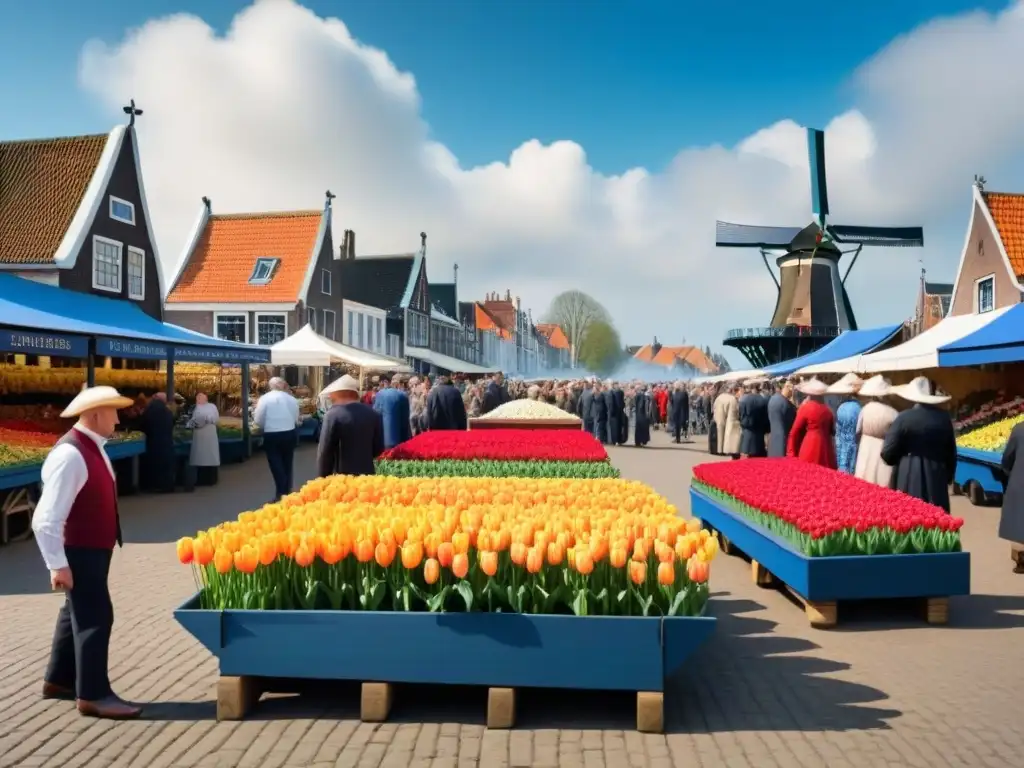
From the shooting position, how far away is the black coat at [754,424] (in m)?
16.8

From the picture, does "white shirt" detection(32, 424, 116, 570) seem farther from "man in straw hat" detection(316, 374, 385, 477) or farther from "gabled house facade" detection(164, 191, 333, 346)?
"gabled house facade" detection(164, 191, 333, 346)

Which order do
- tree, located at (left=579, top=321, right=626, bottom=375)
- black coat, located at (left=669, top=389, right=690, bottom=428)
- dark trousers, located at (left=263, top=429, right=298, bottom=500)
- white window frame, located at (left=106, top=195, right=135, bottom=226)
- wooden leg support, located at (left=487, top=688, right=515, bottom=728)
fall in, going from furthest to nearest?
tree, located at (left=579, top=321, right=626, bottom=375), black coat, located at (left=669, top=389, right=690, bottom=428), white window frame, located at (left=106, top=195, right=135, bottom=226), dark trousers, located at (left=263, top=429, right=298, bottom=500), wooden leg support, located at (left=487, top=688, right=515, bottom=728)

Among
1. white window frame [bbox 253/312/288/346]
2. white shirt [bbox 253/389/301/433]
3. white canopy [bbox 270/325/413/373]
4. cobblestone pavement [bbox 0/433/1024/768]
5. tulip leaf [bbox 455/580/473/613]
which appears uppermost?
white window frame [bbox 253/312/288/346]

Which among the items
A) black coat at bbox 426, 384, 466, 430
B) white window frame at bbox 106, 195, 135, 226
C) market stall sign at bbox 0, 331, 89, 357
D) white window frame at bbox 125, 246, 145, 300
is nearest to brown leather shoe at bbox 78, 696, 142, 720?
market stall sign at bbox 0, 331, 89, 357

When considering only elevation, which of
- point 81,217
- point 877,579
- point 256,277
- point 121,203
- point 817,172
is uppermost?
point 817,172

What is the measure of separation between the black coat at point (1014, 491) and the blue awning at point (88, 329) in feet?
37.8

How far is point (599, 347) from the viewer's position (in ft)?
320

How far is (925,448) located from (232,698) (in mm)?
6929

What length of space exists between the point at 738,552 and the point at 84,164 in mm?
21431

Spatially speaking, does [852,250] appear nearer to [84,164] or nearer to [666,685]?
[84,164]

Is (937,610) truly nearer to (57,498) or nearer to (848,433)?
(57,498)

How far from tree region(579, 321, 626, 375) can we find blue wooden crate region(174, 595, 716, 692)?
306 ft

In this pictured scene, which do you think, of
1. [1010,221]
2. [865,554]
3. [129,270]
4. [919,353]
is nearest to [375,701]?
[865,554]

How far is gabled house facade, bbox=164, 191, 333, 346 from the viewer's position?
33.8 metres
